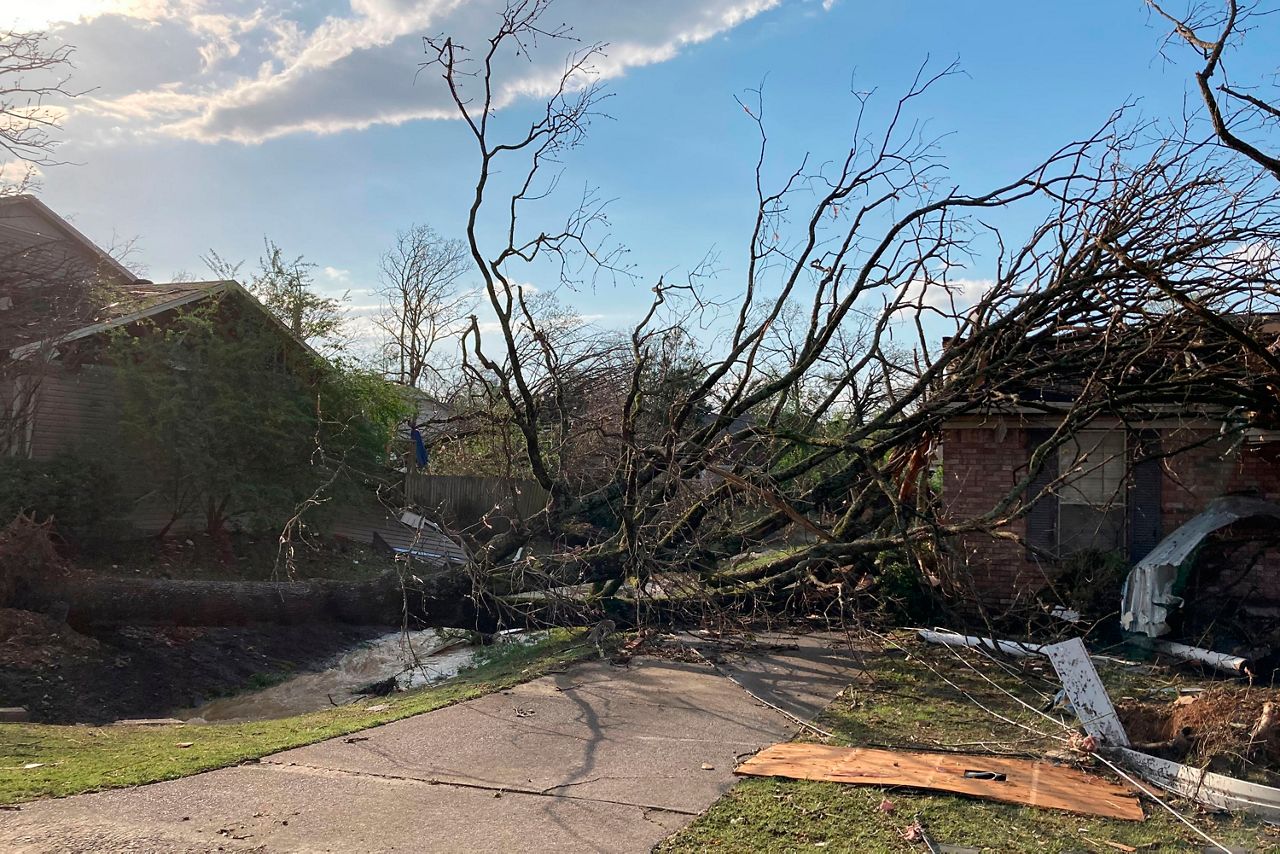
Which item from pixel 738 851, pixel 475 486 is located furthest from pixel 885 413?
pixel 475 486

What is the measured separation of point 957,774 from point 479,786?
266 centimetres

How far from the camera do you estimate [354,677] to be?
35.7ft

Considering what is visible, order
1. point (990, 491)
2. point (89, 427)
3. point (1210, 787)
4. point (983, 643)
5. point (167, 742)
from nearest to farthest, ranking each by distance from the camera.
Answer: point (1210, 787) < point (167, 742) < point (983, 643) < point (990, 491) < point (89, 427)

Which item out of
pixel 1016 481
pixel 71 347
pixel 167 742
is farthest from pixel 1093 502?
pixel 71 347

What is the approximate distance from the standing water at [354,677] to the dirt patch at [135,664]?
0.96ft

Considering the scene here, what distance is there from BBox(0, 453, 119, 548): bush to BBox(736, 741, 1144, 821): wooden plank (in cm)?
1084

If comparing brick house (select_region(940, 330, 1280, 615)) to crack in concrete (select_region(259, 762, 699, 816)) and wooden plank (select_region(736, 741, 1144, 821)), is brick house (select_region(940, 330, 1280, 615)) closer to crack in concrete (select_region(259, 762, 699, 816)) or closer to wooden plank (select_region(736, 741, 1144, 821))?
wooden plank (select_region(736, 741, 1144, 821))

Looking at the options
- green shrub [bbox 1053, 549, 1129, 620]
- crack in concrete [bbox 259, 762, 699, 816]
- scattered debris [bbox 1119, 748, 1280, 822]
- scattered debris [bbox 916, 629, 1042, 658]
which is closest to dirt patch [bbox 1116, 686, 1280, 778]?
scattered debris [bbox 1119, 748, 1280, 822]

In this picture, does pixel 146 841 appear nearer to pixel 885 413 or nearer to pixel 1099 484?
pixel 885 413

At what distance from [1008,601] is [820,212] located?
17.3ft

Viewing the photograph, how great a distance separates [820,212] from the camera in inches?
411

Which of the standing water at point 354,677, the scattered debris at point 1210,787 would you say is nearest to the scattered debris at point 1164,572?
the scattered debris at point 1210,787

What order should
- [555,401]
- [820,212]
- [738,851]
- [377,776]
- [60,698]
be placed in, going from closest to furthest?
[738,851] < [377,776] < [60,698] < [820,212] < [555,401]

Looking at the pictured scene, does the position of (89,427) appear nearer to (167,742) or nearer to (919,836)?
(167,742)
